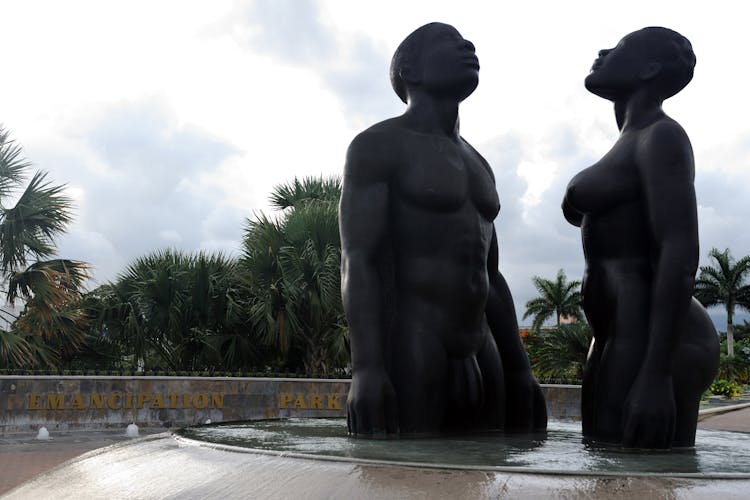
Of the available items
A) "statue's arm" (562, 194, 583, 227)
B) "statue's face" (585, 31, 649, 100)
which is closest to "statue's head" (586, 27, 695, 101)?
"statue's face" (585, 31, 649, 100)

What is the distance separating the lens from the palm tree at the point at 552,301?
1832 inches

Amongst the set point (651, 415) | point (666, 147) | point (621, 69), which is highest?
point (621, 69)

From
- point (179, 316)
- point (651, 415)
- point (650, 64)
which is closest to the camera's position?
point (651, 415)

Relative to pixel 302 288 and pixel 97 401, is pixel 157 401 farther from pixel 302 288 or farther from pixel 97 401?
pixel 302 288

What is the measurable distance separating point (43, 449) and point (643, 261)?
35.5 ft

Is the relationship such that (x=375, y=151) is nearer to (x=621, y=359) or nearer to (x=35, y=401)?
(x=621, y=359)

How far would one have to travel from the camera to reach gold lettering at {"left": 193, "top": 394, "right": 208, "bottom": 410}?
49.1 ft

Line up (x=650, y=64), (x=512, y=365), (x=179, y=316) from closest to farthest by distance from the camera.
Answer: (x=650, y=64) → (x=512, y=365) → (x=179, y=316)

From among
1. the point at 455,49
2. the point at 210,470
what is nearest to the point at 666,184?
the point at 455,49

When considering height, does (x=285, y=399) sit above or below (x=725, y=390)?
below

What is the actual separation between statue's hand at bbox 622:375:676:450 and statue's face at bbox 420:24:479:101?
5.36 ft

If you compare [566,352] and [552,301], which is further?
[552,301]

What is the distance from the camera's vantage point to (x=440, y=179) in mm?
3818

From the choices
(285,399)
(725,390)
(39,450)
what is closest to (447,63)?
(39,450)
